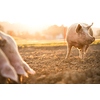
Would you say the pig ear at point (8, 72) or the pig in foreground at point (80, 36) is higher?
the pig in foreground at point (80, 36)

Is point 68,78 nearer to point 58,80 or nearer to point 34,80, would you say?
point 58,80

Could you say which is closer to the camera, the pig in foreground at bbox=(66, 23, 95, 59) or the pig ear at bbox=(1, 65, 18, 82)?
the pig ear at bbox=(1, 65, 18, 82)

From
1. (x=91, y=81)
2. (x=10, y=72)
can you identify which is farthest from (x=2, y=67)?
(x=91, y=81)

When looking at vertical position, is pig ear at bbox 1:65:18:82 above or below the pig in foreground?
below

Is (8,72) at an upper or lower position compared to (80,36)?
lower

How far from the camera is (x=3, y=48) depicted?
225 cm

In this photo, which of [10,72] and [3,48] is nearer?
[10,72]

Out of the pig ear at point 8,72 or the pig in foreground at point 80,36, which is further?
the pig in foreground at point 80,36

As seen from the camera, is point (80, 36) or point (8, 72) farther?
point (80, 36)

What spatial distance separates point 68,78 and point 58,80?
27 centimetres

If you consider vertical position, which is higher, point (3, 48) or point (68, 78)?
point (3, 48)
